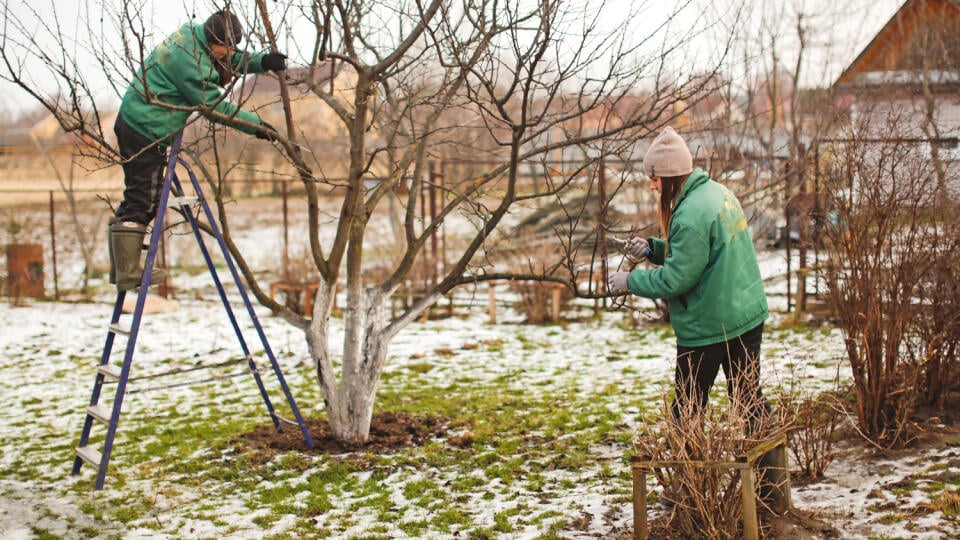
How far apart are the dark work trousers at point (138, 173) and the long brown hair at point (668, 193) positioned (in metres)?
2.84

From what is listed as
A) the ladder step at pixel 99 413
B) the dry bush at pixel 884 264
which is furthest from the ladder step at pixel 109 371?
the dry bush at pixel 884 264

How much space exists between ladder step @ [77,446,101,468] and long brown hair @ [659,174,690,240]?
3.33 meters

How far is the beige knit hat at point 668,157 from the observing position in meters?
3.73

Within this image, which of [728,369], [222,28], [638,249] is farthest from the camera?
[222,28]

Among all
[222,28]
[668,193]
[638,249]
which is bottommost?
[638,249]

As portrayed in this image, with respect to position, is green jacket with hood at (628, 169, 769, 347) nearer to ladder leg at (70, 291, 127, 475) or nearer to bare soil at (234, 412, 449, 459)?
bare soil at (234, 412, 449, 459)

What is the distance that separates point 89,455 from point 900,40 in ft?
36.7

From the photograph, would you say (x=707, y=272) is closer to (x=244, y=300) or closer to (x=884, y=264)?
(x=884, y=264)

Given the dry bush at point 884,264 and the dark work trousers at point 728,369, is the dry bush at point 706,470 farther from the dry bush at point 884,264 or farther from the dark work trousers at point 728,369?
the dry bush at point 884,264

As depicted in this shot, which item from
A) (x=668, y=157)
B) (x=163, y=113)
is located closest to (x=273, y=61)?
(x=163, y=113)

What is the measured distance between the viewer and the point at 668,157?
12.2 feet

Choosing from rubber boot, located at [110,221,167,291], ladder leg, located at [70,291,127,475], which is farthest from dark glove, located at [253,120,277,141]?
ladder leg, located at [70,291,127,475]

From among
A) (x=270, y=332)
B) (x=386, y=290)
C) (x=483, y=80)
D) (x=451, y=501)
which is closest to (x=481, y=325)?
(x=270, y=332)

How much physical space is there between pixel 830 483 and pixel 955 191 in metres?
1.88
